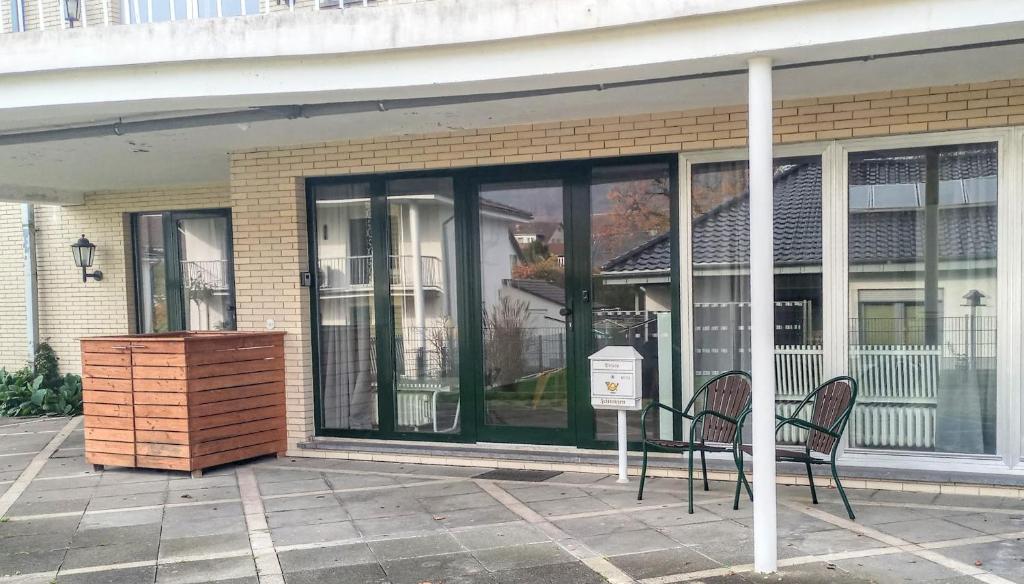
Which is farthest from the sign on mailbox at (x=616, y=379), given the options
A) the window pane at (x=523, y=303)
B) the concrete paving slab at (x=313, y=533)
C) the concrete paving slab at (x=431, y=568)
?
the concrete paving slab at (x=313, y=533)

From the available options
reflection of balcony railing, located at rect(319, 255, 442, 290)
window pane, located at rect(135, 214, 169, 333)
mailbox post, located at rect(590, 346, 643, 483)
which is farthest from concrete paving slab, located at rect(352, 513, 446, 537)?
window pane, located at rect(135, 214, 169, 333)

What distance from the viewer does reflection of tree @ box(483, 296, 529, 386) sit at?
6.89 m

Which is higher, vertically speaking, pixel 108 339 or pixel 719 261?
pixel 719 261

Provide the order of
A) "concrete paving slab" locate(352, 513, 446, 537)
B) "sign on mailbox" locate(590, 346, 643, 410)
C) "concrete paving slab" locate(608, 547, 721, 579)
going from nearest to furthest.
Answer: "concrete paving slab" locate(608, 547, 721, 579)
"concrete paving slab" locate(352, 513, 446, 537)
"sign on mailbox" locate(590, 346, 643, 410)

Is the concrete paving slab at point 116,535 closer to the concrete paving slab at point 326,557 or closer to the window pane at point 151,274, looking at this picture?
the concrete paving slab at point 326,557

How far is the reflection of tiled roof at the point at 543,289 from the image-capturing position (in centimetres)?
673

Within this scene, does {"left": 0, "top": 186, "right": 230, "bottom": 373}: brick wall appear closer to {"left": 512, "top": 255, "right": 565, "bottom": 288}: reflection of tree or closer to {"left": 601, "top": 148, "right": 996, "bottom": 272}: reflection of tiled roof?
{"left": 512, "top": 255, "right": 565, "bottom": 288}: reflection of tree

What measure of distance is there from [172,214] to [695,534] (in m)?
8.16

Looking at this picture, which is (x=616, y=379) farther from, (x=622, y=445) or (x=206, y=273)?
(x=206, y=273)

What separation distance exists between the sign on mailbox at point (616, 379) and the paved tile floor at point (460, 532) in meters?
0.63

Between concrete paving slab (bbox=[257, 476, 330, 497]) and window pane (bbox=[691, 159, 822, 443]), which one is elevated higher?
window pane (bbox=[691, 159, 822, 443])

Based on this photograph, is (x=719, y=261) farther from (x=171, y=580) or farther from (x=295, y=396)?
(x=171, y=580)

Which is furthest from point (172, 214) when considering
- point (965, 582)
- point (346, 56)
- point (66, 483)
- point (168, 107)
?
point (965, 582)

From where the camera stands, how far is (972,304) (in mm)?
5773
